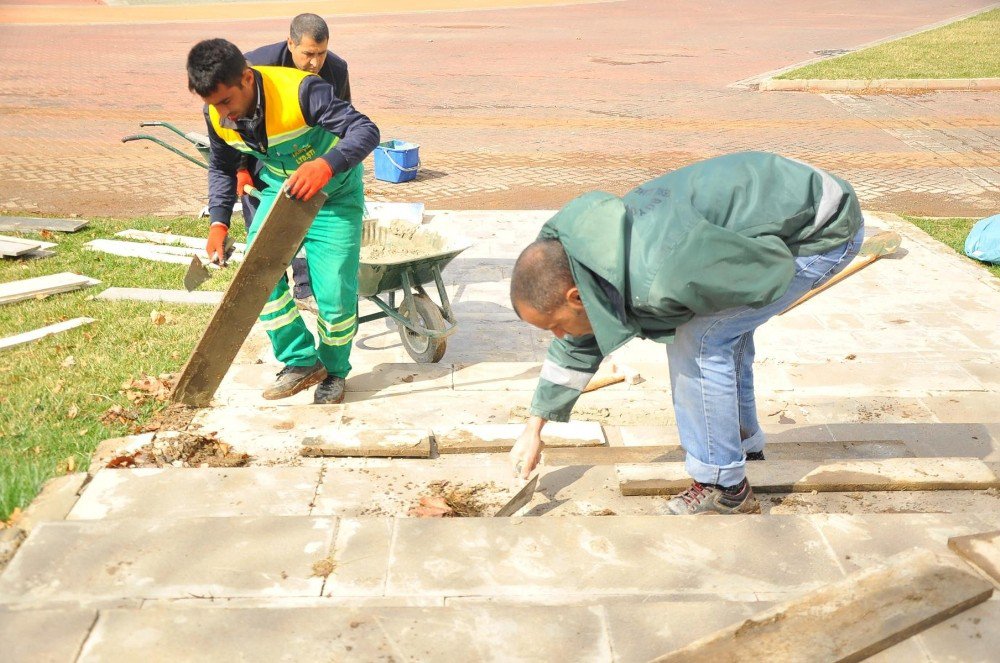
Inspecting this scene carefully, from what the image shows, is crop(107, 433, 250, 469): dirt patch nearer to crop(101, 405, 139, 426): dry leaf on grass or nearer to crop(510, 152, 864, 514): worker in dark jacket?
crop(101, 405, 139, 426): dry leaf on grass

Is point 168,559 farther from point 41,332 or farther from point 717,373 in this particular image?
point 41,332

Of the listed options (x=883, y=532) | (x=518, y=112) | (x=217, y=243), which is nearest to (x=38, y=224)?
(x=217, y=243)

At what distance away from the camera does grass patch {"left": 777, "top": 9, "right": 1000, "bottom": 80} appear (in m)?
15.9

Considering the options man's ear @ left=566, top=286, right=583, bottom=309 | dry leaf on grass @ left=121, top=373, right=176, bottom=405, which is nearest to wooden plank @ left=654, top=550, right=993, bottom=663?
man's ear @ left=566, top=286, right=583, bottom=309

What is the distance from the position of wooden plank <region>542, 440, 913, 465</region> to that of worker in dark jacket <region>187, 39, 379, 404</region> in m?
1.47

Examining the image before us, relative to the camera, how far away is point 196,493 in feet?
10.8

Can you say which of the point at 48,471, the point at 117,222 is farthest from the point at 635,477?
the point at 117,222

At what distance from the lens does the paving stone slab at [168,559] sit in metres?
2.59

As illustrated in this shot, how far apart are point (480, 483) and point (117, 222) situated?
6.00m

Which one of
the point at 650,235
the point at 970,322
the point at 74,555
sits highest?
the point at 650,235

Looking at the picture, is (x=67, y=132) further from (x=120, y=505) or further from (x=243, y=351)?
(x=120, y=505)

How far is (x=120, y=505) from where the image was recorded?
3.21 m

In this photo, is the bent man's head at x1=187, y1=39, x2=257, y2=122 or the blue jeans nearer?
the blue jeans

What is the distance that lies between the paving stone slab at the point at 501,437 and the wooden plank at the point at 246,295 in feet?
3.64
